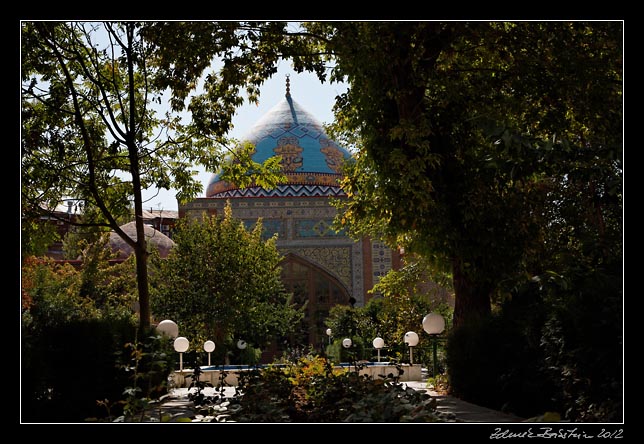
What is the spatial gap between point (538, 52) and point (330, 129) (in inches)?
142

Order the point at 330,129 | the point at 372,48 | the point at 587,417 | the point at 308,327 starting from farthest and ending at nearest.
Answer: the point at 308,327 → the point at 330,129 → the point at 372,48 → the point at 587,417

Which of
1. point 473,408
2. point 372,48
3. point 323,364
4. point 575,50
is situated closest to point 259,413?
point 473,408

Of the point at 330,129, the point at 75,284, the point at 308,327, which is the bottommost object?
the point at 308,327

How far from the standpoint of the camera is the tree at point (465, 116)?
29.2 feet

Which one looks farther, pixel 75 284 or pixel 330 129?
pixel 75 284

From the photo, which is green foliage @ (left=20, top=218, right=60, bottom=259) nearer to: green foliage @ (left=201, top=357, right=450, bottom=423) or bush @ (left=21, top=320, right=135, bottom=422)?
bush @ (left=21, top=320, right=135, bottom=422)

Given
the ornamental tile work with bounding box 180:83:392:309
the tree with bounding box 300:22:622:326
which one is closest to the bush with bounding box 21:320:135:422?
the tree with bounding box 300:22:622:326

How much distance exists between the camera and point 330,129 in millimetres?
12234

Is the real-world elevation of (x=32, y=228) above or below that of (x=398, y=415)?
above

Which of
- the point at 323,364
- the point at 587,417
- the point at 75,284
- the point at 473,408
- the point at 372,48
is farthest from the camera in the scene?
the point at 75,284

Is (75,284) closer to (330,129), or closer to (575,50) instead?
(330,129)

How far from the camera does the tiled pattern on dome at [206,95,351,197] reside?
32969 mm

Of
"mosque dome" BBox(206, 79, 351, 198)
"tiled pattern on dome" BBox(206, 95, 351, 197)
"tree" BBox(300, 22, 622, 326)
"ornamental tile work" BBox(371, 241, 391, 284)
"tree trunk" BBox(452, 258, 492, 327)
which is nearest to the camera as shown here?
"tree" BBox(300, 22, 622, 326)

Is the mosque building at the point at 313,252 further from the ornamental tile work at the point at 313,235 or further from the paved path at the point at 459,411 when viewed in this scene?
the paved path at the point at 459,411
